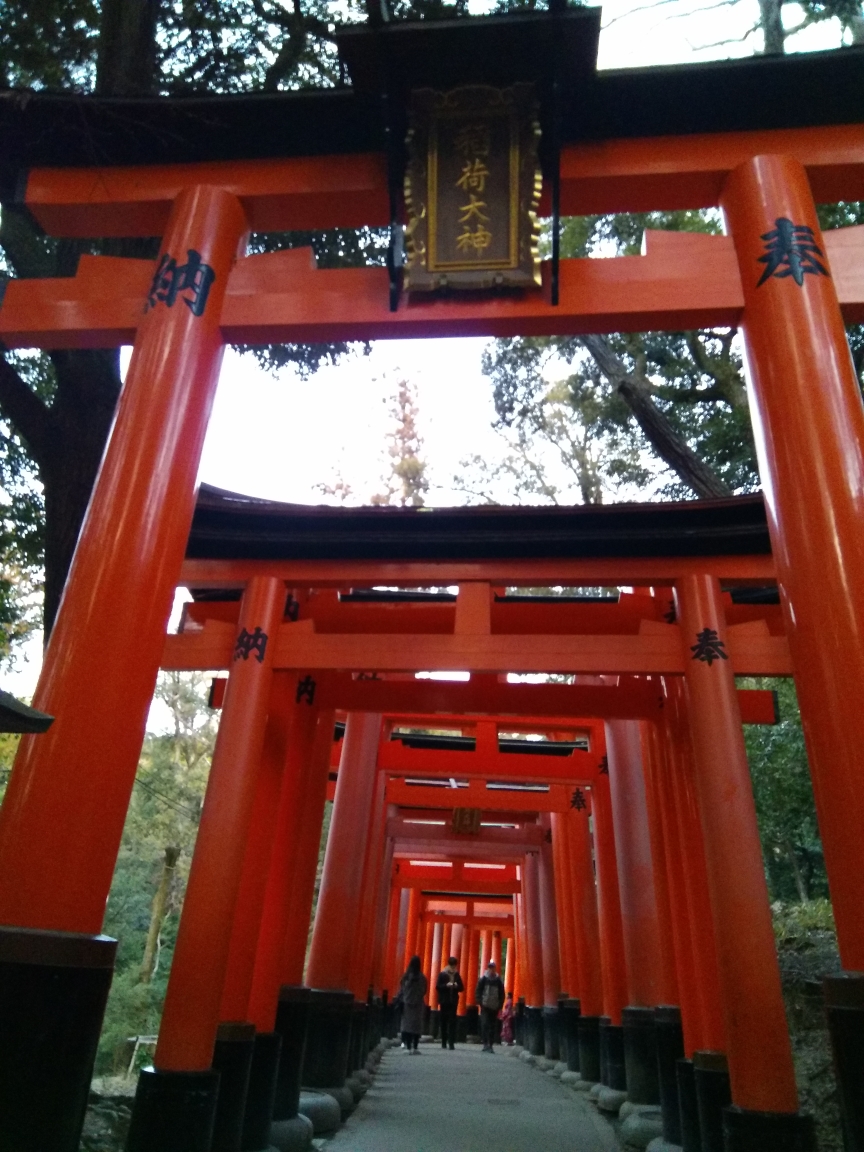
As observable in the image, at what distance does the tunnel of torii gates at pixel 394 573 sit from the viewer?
3.43 m

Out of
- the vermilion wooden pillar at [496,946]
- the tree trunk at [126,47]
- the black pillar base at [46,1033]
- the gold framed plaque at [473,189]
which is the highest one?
the tree trunk at [126,47]

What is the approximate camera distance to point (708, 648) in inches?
239

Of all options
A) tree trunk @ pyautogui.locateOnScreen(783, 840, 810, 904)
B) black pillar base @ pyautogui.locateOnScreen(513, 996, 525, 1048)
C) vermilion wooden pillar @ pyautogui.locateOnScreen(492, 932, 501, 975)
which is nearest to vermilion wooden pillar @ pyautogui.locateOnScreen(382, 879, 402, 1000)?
black pillar base @ pyautogui.locateOnScreen(513, 996, 525, 1048)

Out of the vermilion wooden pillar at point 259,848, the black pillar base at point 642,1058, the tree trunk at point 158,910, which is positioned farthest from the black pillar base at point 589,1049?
the tree trunk at point 158,910

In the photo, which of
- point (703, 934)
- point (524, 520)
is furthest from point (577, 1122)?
point (524, 520)

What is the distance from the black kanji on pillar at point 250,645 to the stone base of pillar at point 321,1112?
4.19 m

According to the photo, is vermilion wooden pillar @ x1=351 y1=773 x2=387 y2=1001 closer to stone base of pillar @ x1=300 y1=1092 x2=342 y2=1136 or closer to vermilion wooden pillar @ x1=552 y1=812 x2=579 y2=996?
vermilion wooden pillar @ x1=552 y1=812 x2=579 y2=996

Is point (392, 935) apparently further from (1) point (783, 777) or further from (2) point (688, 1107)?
(2) point (688, 1107)

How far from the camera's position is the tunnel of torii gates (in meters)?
3.43

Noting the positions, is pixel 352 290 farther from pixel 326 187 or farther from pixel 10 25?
pixel 10 25

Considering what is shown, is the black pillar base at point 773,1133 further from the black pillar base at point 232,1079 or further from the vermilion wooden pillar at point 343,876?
the vermilion wooden pillar at point 343,876

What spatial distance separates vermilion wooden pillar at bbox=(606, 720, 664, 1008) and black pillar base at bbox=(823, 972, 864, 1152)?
5547 mm

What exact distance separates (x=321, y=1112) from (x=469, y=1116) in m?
1.85

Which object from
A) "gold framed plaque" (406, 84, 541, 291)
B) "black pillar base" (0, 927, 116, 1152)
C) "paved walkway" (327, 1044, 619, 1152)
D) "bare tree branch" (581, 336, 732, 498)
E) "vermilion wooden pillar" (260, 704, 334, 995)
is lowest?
"paved walkway" (327, 1044, 619, 1152)
